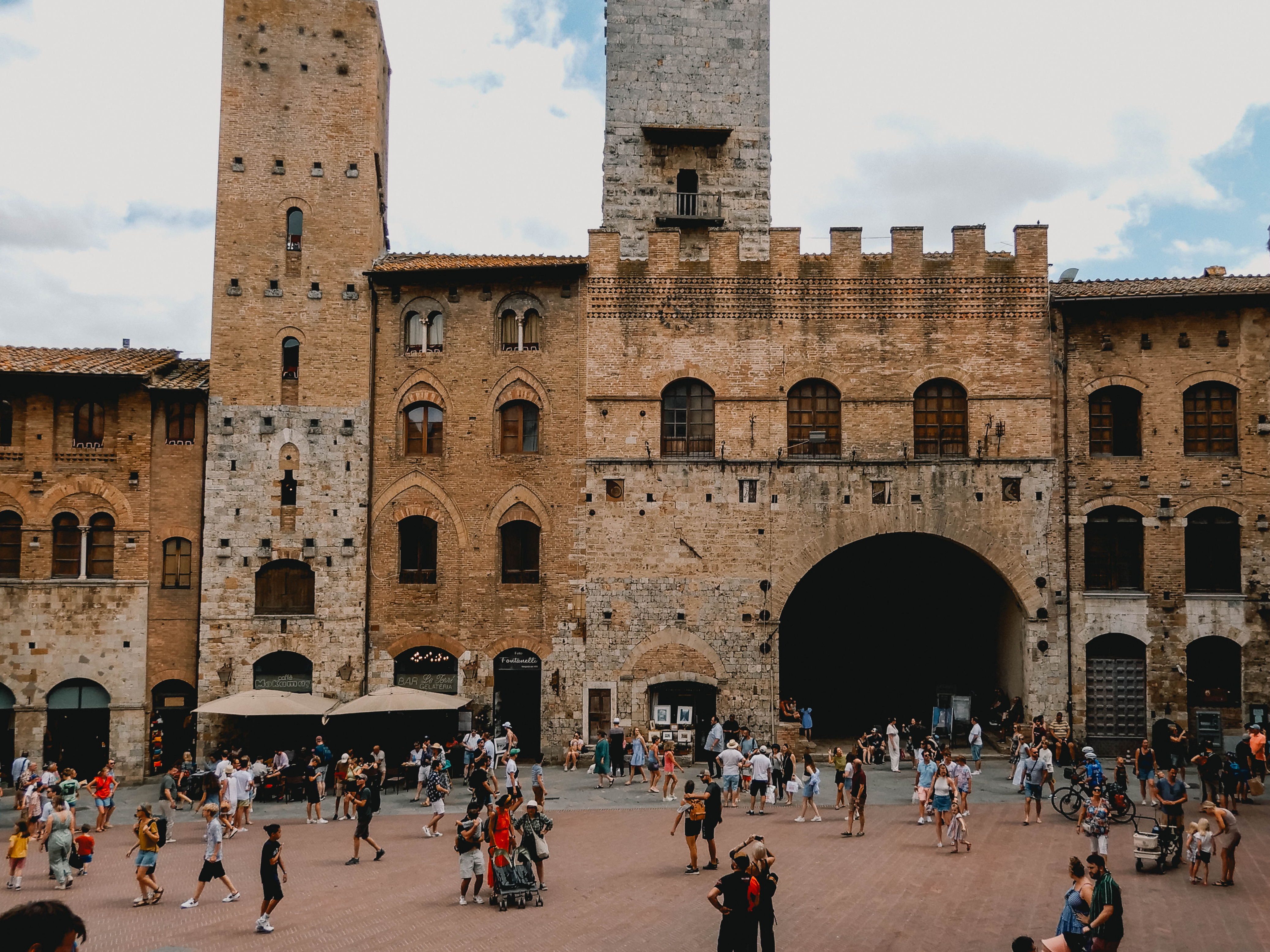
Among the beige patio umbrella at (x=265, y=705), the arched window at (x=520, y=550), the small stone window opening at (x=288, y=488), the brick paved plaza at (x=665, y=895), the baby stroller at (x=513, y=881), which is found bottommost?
the brick paved plaza at (x=665, y=895)

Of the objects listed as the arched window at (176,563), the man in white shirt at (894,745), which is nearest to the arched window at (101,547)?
the arched window at (176,563)

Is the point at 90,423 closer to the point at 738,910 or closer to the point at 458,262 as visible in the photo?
the point at 458,262

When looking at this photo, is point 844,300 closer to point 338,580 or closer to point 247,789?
point 338,580

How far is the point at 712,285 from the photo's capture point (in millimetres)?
28281

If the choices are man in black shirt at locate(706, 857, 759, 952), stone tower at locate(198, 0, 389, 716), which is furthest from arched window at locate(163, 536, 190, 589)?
man in black shirt at locate(706, 857, 759, 952)

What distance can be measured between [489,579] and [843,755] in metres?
10.5

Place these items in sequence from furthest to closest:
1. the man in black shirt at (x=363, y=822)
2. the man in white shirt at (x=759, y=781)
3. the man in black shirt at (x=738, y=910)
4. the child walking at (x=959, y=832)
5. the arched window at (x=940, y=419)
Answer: the arched window at (x=940, y=419)
the man in white shirt at (x=759, y=781)
the child walking at (x=959, y=832)
the man in black shirt at (x=363, y=822)
the man in black shirt at (x=738, y=910)

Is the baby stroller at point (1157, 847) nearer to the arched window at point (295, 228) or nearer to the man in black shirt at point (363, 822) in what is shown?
the man in black shirt at point (363, 822)

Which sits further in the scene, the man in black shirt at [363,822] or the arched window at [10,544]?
the arched window at [10,544]

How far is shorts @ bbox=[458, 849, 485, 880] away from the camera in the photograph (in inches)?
596

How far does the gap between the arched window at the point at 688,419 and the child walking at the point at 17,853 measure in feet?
54.6

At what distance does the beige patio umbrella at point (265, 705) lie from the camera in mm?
25203

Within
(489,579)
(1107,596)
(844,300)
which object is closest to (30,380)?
(489,579)

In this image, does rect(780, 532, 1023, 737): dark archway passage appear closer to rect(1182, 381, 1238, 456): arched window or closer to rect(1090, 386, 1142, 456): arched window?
rect(1090, 386, 1142, 456): arched window
